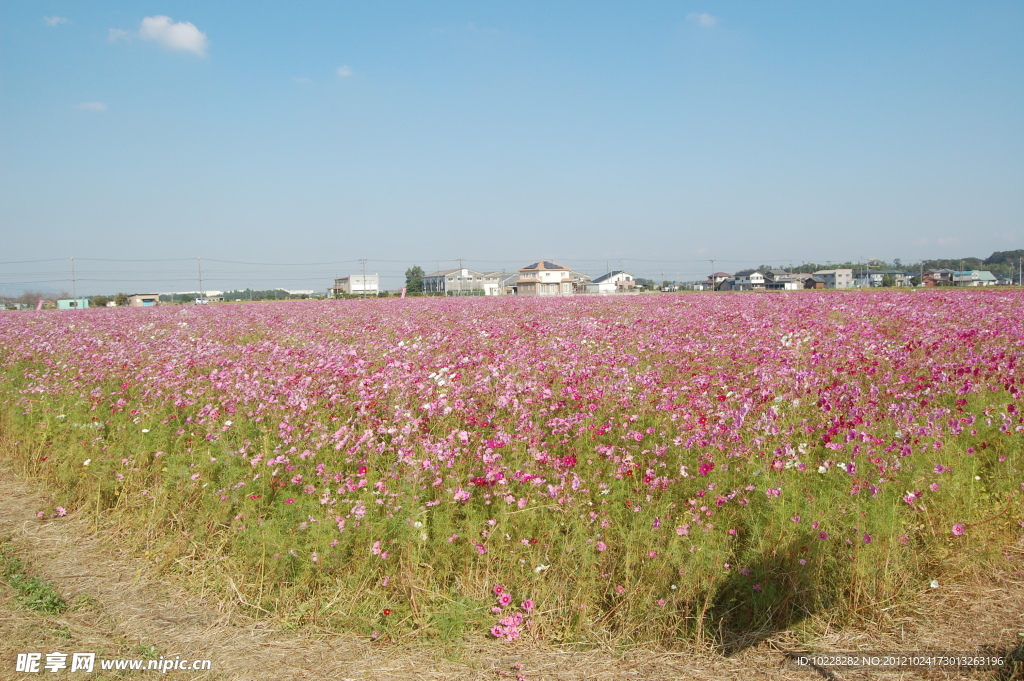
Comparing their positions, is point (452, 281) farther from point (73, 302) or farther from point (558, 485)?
point (558, 485)

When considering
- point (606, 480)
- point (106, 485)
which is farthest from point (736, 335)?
point (106, 485)

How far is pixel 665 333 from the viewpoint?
402 inches

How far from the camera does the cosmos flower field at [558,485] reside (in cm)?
345

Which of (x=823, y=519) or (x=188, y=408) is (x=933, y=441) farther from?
(x=188, y=408)

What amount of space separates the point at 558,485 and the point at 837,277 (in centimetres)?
12964

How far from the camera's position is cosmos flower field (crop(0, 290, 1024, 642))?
3.45m

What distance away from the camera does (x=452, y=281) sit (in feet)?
349

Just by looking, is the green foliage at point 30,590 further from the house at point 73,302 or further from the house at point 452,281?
the house at point 452,281

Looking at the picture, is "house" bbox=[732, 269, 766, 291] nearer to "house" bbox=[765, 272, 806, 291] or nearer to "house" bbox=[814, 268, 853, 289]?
"house" bbox=[765, 272, 806, 291]

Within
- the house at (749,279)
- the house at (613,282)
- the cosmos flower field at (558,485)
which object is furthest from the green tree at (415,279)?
the cosmos flower field at (558,485)

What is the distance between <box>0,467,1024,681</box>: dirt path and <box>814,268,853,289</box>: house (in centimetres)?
12138

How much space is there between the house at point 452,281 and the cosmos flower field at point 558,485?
3746 inches

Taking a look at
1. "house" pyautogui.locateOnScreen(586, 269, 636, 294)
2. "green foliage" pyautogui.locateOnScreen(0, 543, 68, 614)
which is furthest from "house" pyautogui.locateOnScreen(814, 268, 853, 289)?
"green foliage" pyautogui.locateOnScreen(0, 543, 68, 614)

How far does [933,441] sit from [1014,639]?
158cm
